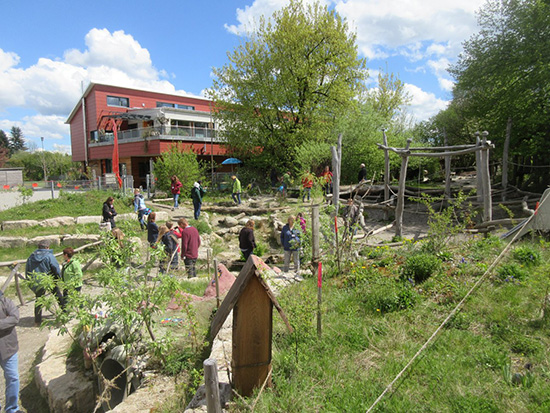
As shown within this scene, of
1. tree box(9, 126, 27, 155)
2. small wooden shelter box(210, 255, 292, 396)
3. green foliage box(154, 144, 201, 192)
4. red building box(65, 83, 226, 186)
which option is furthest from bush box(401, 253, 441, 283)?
tree box(9, 126, 27, 155)

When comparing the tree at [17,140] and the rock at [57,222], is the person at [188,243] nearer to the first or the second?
the rock at [57,222]

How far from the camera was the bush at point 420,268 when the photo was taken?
5.37 meters

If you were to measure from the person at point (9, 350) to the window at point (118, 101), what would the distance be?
34278mm

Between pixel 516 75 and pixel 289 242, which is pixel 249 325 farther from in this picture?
pixel 516 75

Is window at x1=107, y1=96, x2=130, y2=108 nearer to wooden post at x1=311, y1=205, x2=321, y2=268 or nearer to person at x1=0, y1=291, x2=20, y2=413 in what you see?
wooden post at x1=311, y1=205, x2=321, y2=268

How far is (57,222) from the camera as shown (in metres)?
12.5

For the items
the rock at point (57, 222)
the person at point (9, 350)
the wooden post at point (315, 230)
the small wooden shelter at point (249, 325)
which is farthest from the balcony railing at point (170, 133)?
the small wooden shelter at point (249, 325)

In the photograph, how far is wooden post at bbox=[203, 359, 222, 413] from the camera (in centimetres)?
240

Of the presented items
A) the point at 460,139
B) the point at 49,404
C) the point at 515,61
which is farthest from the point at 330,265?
the point at 460,139

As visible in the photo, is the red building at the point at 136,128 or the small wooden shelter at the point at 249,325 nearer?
the small wooden shelter at the point at 249,325

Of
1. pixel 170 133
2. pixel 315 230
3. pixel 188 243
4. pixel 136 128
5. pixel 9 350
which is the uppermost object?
pixel 136 128

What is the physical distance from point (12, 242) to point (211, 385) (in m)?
11.3

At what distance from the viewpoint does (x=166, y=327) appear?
4910 mm

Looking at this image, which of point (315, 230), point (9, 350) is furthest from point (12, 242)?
point (315, 230)
